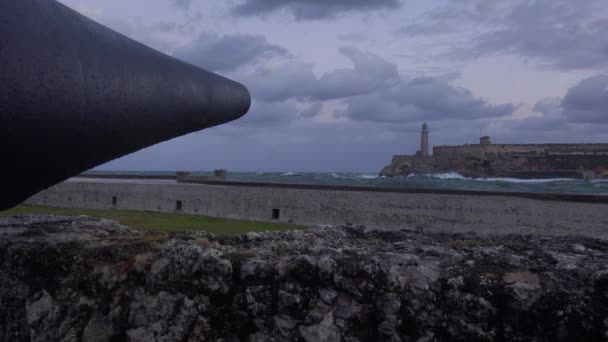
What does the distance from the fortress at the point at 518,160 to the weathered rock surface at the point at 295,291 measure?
47.7 metres

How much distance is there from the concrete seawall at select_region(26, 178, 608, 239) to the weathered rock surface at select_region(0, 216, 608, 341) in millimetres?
9087

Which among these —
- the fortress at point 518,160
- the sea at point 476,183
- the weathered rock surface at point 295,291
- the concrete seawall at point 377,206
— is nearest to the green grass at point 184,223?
the concrete seawall at point 377,206

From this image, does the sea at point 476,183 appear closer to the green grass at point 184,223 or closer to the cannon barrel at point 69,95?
the green grass at point 184,223

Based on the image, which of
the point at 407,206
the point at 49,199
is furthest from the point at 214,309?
the point at 49,199

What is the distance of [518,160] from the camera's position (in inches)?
1940

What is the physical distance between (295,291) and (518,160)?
51.6m

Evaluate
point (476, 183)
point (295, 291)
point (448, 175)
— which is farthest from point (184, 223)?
point (448, 175)

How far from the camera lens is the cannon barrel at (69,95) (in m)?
1.50

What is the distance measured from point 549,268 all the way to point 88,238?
2.32 metres

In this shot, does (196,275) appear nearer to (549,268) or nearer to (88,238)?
(88,238)

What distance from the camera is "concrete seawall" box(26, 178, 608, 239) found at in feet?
35.8

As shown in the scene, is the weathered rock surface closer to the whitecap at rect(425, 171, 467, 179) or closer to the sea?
the sea

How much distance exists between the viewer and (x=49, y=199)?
1897cm

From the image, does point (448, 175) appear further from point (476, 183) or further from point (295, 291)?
point (295, 291)
